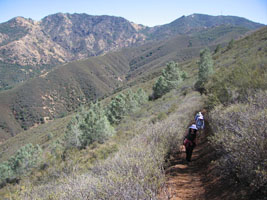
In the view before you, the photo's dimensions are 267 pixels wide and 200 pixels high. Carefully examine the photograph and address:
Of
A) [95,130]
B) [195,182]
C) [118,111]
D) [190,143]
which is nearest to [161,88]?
[118,111]

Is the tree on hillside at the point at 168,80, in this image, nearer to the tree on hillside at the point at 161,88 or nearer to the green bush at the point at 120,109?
the tree on hillside at the point at 161,88

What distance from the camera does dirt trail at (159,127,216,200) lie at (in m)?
3.94

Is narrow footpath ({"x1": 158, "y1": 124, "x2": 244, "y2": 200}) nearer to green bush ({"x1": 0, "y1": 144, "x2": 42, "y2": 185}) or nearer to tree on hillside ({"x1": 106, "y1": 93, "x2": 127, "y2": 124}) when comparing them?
tree on hillside ({"x1": 106, "y1": 93, "x2": 127, "y2": 124})

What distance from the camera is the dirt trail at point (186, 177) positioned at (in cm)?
394

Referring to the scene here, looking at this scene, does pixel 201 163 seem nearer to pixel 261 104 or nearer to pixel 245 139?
pixel 261 104

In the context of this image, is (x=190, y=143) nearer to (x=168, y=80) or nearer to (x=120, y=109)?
(x=120, y=109)

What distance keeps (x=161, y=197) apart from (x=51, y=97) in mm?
148273

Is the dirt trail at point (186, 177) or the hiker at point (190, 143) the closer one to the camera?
the dirt trail at point (186, 177)

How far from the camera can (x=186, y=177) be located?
16.0 feet

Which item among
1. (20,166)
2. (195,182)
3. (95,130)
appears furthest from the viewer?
(20,166)

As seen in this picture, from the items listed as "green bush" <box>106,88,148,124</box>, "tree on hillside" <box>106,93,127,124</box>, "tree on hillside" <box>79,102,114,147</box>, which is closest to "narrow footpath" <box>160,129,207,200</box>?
"tree on hillside" <box>79,102,114,147</box>

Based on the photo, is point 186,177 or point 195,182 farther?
point 186,177

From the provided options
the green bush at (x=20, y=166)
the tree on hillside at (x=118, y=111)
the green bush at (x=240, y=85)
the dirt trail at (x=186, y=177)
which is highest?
the green bush at (x=240, y=85)

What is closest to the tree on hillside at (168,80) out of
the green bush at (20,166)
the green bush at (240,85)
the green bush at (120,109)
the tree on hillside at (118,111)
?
the green bush at (120,109)
